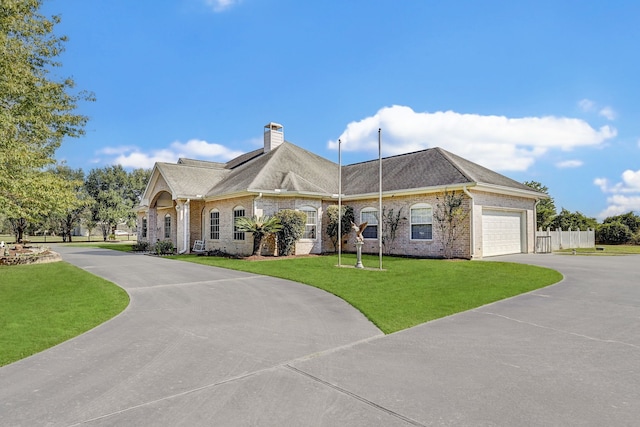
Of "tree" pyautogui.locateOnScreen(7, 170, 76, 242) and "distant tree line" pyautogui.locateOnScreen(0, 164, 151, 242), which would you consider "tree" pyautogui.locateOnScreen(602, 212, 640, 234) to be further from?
"distant tree line" pyautogui.locateOnScreen(0, 164, 151, 242)

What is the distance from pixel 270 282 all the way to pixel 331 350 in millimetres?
6151

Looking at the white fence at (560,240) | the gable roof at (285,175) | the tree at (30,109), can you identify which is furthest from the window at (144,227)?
the white fence at (560,240)

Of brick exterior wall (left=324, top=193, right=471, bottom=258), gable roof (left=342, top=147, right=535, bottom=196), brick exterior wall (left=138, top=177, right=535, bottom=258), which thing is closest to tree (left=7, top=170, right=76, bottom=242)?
brick exterior wall (left=138, top=177, right=535, bottom=258)

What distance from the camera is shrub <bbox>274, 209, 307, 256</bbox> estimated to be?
744 inches

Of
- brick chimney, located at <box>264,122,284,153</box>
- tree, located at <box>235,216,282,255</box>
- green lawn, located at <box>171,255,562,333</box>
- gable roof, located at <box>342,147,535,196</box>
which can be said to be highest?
brick chimney, located at <box>264,122,284,153</box>

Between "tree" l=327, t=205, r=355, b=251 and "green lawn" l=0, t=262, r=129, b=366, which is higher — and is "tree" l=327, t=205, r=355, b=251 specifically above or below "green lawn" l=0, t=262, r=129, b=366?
above

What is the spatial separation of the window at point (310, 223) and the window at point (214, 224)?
18.2ft

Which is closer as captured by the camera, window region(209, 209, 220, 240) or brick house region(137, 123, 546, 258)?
brick house region(137, 123, 546, 258)

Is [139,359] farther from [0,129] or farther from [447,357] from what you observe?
[0,129]

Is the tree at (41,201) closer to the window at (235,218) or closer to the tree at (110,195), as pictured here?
the window at (235,218)

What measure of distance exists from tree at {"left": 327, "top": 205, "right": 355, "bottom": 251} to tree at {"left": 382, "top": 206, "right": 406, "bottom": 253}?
2103 mm

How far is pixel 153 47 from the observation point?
574 inches

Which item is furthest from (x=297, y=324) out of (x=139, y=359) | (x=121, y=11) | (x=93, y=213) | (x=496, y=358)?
(x=93, y=213)

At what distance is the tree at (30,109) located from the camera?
13.3m
